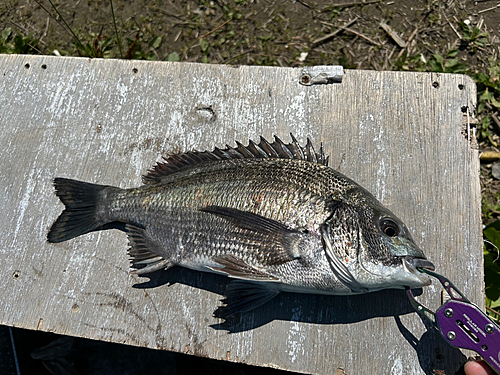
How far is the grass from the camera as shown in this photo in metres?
3.48

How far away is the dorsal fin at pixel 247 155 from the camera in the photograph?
2.34 metres

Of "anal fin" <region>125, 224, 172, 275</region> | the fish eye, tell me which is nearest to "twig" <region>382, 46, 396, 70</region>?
the fish eye

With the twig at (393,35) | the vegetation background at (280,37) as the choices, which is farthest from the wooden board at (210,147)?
the twig at (393,35)

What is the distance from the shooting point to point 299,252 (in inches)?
81.4

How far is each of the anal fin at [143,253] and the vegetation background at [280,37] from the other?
131 cm

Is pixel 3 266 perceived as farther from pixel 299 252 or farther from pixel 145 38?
pixel 145 38

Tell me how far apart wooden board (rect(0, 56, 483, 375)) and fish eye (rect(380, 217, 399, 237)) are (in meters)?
0.53

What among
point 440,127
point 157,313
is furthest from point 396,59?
point 157,313

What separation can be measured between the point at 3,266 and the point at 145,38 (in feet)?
8.46

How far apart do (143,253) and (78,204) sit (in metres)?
0.61

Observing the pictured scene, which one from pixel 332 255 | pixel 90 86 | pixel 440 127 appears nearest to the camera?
pixel 332 255

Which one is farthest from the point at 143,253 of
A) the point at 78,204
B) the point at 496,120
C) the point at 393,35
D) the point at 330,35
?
the point at 496,120

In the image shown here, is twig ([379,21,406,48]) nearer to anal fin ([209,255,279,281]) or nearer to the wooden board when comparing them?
the wooden board

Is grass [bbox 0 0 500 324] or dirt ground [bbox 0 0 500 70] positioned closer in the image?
grass [bbox 0 0 500 324]
